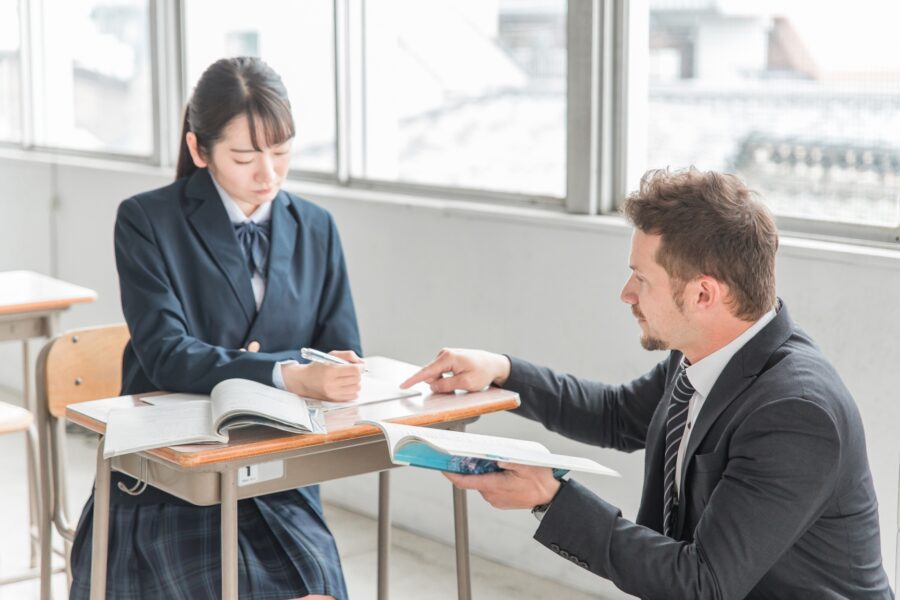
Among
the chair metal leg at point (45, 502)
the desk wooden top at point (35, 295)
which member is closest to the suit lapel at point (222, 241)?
the chair metal leg at point (45, 502)

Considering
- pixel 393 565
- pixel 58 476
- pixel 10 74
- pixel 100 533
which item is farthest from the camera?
Result: pixel 10 74

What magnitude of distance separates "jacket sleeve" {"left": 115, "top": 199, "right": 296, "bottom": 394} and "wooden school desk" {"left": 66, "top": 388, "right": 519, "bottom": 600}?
0.10 m

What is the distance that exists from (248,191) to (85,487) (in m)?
2.31

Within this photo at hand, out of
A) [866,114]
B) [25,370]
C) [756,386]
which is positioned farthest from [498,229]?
[756,386]

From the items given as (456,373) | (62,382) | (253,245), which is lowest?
(62,382)

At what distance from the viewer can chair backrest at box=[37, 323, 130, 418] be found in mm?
2773

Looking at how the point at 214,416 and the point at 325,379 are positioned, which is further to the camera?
the point at 325,379

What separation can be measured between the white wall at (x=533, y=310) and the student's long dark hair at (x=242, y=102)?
1091 mm

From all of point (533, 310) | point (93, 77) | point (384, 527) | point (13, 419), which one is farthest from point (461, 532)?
point (93, 77)

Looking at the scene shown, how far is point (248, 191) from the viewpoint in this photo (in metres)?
2.44

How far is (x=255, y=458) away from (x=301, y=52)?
2659 millimetres

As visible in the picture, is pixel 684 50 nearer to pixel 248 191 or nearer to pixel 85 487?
pixel 248 191

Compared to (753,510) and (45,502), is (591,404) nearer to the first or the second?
(753,510)

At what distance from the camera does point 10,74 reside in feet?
20.1
